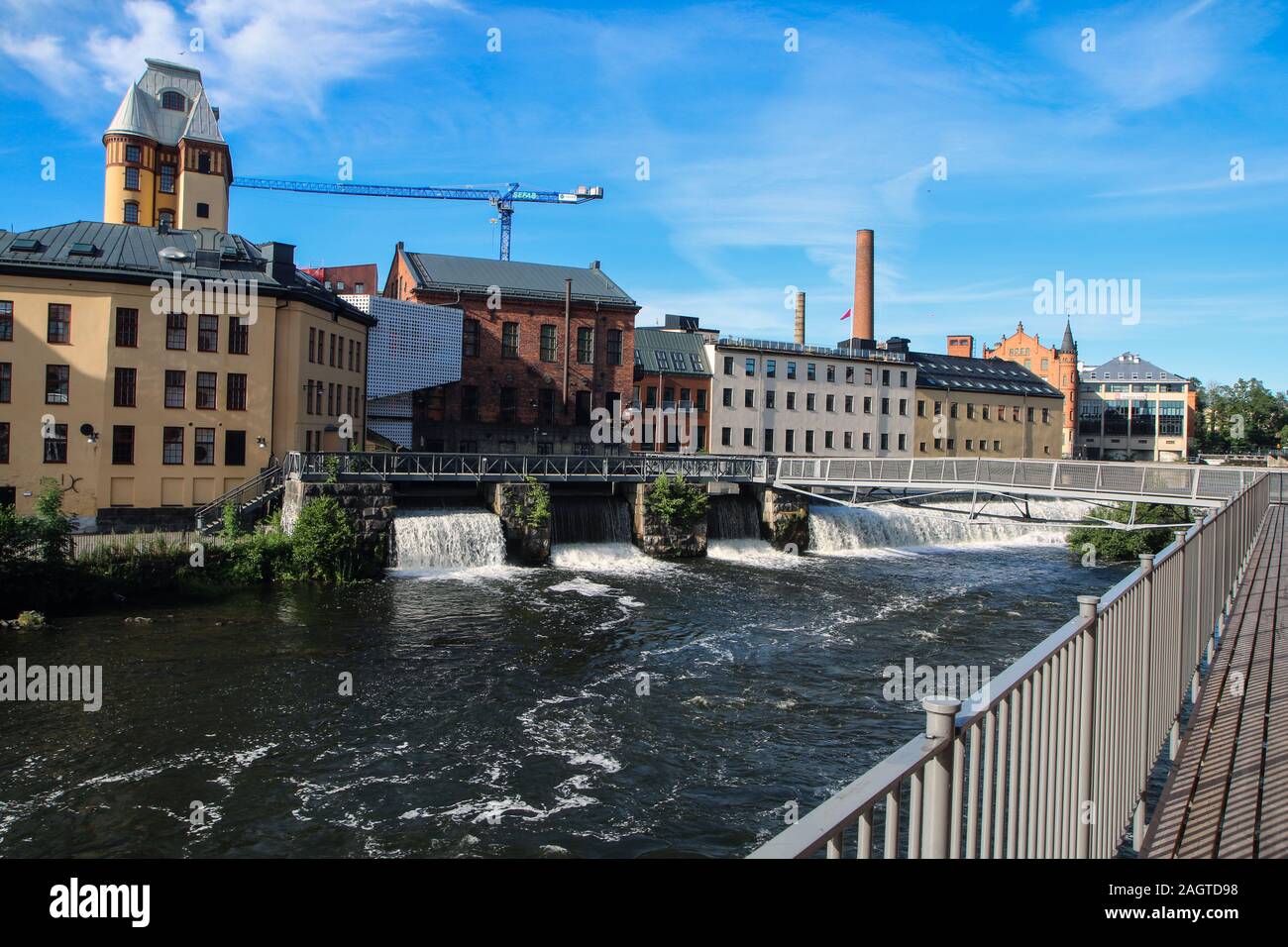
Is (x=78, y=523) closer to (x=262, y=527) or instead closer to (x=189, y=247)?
(x=262, y=527)

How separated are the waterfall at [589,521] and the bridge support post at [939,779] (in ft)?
120

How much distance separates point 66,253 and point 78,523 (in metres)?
10.1

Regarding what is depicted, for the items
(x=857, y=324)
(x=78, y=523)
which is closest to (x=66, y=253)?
(x=78, y=523)

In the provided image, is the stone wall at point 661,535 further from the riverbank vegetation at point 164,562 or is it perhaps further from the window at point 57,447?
the window at point 57,447

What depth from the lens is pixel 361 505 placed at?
34.1m

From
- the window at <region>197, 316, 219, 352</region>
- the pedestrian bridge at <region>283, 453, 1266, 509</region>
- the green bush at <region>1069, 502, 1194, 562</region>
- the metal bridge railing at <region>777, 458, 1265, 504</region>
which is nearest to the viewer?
the metal bridge railing at <region>777, 458, 1265, 504</region>

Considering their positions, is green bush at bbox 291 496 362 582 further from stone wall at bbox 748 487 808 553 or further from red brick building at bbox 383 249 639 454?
red brick building at bbox 383 249 639 454

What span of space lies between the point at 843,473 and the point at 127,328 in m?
29.1

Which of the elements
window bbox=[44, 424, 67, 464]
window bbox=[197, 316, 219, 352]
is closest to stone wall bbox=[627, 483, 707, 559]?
window bbox=[197, 316, 219, 352]

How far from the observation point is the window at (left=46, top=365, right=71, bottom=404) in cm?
3397

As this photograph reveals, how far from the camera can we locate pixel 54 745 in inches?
639

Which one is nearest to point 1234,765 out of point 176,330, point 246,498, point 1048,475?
point 1048,475

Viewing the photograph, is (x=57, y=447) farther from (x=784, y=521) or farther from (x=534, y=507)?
(x=784, y=521)

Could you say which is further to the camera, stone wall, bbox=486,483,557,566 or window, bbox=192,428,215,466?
stone wall, bbox=486,483,557,566
